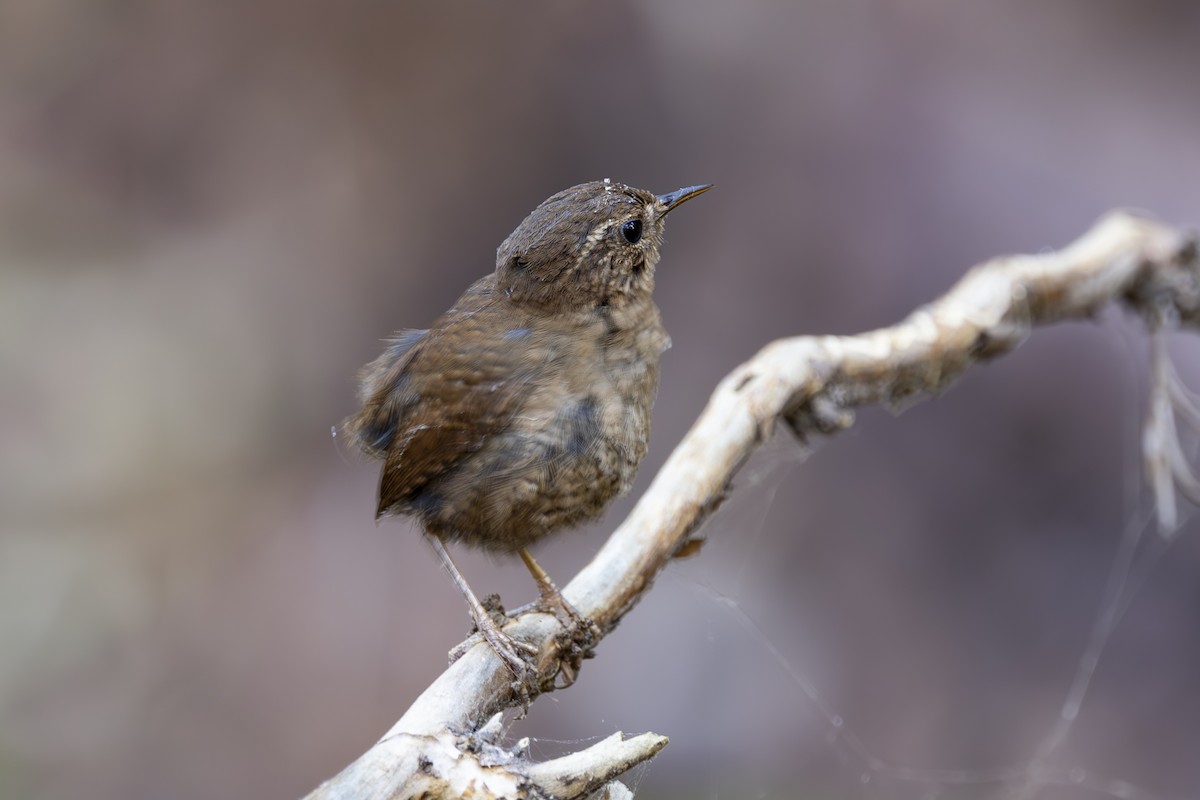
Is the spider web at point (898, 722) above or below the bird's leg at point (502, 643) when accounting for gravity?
below

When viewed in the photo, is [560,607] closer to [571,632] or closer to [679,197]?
[571,632]

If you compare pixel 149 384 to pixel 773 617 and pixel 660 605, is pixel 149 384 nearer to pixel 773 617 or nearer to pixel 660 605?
pixel 660 605

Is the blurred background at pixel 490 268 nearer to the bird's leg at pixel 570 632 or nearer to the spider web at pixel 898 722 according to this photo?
the spider web at pixel 898 722

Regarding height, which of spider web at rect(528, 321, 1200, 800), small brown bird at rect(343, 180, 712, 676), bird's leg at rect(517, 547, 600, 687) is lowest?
spider web at rect(528, 321, 1200, 800)

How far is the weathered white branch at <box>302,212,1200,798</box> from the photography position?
158 centimetres

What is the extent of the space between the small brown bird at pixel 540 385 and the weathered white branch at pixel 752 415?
11cm

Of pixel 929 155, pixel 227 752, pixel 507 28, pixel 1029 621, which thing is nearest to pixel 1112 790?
pixel 1029 621

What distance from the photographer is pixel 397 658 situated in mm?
4637

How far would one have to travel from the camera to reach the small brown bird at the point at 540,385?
2053 mm

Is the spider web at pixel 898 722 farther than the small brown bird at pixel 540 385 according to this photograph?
Yes

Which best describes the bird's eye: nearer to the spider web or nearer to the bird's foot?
the bird's foot

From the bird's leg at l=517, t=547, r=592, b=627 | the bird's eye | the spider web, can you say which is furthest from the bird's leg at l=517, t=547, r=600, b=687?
the spider web

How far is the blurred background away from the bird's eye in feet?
7.04

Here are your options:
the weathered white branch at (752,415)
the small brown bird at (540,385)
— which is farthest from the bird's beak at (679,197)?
the weathered white branch at (752,415)
